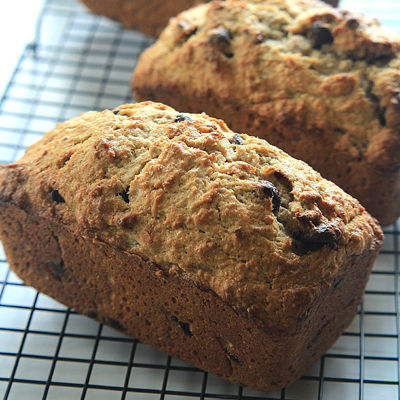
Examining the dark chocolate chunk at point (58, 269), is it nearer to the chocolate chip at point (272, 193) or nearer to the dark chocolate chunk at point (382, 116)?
the chocolate chip at point (272, 193)

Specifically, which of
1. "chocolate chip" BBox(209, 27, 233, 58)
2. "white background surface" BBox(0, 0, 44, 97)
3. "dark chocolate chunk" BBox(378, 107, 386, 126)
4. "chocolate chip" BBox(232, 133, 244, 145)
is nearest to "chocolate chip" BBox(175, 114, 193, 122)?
"chocolate chip" BBox(232, 133, 244, 145)

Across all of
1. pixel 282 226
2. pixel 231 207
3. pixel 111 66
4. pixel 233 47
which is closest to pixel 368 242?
pixel 282 226

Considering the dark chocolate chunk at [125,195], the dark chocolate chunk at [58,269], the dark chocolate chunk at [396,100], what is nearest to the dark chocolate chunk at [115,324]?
the dark chocolate chunk at [58,269]

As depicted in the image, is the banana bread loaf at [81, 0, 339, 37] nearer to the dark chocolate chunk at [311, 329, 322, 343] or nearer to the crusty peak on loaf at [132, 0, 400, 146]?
the crusty peak on loaf at [132, 0, 400, 146]

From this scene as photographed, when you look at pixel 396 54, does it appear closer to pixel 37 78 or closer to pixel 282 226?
pixel 282 226

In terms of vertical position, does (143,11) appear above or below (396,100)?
below

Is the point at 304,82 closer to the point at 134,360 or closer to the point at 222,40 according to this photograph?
the point at 222,40

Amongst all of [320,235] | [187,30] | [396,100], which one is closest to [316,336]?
[320,235]
